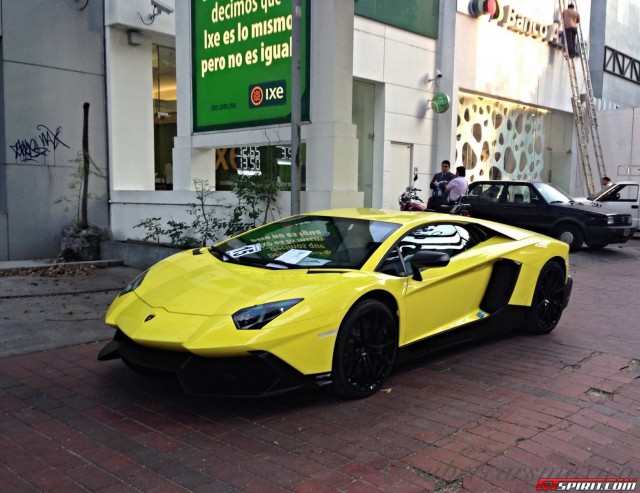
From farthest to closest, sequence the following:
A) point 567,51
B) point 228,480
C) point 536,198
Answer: point 567,51
point 536,198
point 228,480

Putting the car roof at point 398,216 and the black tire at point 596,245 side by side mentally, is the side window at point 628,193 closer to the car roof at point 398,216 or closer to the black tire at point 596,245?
the black tire at point 596,245

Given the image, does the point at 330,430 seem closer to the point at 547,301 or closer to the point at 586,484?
the point at 586,484

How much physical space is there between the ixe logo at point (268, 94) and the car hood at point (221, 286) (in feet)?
16.1

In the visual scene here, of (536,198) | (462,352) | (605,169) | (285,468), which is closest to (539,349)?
(462,352)

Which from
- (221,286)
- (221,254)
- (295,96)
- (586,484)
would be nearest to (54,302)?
(221,254)

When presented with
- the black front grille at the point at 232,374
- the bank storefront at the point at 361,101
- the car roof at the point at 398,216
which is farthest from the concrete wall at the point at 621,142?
the black front grille at the point at 232,374

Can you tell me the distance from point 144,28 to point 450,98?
9.04 meters

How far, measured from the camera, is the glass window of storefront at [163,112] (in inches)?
541

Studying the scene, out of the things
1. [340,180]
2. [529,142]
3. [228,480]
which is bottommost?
[228,480]

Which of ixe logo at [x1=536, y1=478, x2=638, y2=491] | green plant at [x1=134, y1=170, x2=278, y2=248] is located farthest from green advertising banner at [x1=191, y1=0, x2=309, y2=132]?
ixe logo at [x1=536, y1=478, x2=638, y2=491]

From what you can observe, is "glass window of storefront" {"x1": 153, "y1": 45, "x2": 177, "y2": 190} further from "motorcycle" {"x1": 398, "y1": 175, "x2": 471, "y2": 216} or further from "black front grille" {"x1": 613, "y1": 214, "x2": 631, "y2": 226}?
"black front grille" {"x1": 613, "y1": 214, "x2": 631, "y2": 226}

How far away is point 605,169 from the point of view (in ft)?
79.2

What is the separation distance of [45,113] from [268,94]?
4.53 metres

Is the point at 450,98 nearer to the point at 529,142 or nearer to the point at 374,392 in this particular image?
the point at 529,142
